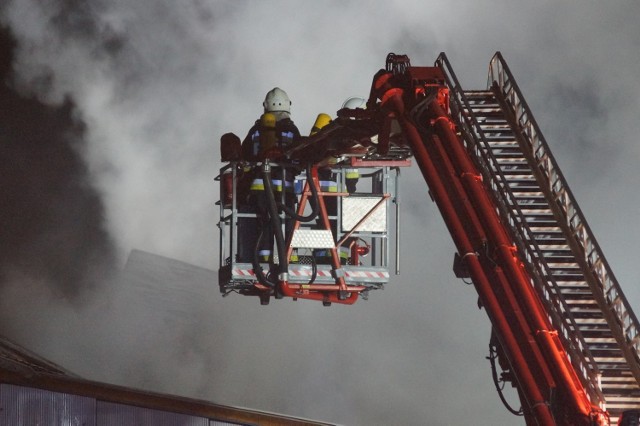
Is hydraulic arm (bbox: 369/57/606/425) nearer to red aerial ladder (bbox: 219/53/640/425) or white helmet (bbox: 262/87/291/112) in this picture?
red aerial ladder (bbox: 219/53/640/425)

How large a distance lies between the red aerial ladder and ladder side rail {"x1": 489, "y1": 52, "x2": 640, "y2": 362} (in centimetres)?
2

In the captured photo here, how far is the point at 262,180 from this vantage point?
16.4 meters

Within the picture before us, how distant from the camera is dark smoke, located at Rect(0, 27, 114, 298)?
Answer: 22.8 metres

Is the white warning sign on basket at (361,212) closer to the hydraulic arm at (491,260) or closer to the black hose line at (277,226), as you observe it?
the black hose line at (277,226)

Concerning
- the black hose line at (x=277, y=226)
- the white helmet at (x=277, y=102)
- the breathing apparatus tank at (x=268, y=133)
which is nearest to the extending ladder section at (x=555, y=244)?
the black hose line at (x=277, y=226)

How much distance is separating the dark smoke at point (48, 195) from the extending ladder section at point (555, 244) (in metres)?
12.1

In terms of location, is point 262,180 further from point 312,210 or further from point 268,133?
point 312,210

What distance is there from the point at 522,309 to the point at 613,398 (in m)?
1.28

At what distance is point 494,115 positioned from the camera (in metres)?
13.1

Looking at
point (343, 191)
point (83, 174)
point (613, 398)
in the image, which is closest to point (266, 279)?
point (343, 191)

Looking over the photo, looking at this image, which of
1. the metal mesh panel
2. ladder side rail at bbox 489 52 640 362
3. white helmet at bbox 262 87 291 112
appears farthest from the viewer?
white helmet at bbox 262 87 291 112

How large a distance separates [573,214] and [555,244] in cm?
47

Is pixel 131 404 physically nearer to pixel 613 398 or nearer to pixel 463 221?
pixel 463 221

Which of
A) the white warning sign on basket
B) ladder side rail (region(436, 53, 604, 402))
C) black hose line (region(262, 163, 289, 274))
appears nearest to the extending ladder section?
ladder side rail (region(436, 53, 604, 402))
